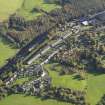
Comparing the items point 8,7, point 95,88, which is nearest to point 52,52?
point 95,88

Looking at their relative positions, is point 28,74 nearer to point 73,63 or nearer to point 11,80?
point 11,80

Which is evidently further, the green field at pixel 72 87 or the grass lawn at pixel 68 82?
the grass lawn at pixel 68 82

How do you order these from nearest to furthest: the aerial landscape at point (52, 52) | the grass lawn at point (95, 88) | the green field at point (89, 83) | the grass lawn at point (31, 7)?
the grass lawn at point (95, 88) → the green field at point (89, 83) → the aerial landscape at point (52, 52) → the grass lawn at point (31, 7)

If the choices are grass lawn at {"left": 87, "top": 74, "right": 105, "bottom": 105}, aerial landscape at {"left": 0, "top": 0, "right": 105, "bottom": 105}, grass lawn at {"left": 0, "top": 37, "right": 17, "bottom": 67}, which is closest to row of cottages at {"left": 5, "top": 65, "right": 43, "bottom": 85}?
aerial landscape at {"left": 0, "top": 0, "right": 105, "bottom": 105}

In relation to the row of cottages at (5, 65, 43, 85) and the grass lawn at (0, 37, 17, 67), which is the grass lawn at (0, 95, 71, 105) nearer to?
the row of cottages at (5, 65, 43, 85)

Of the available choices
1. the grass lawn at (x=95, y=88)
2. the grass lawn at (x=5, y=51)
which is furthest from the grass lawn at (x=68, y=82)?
the grass lawn at (x=5, y=51)

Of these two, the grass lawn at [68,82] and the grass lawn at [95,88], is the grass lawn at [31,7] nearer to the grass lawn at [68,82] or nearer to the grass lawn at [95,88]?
the grass lawn at [68,82]

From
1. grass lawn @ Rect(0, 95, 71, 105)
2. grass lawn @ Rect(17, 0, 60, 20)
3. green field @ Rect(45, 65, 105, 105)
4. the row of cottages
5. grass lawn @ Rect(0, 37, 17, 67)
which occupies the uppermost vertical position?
grass lawn @ Rect(17, 0, 60, 20)
